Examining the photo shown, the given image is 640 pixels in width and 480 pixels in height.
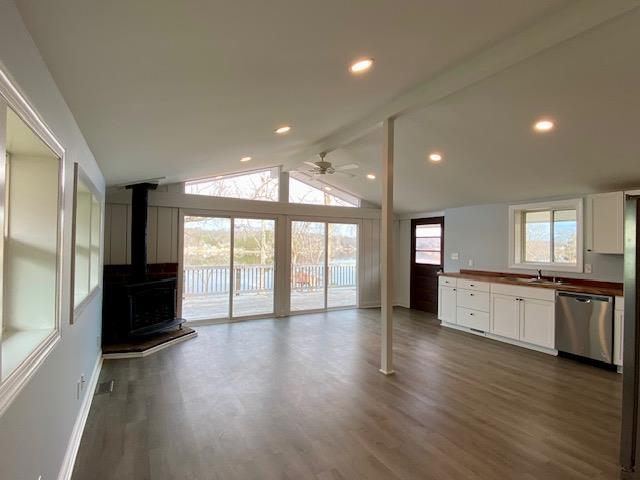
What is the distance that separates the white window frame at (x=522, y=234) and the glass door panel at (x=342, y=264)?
3.15 meters

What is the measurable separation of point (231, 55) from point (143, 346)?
12.8ft

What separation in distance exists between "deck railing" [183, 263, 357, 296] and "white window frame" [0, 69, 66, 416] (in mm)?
4029

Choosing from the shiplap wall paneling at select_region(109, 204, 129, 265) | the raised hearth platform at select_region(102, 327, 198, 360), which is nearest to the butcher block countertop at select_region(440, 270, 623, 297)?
the raised hearth platform at select_region(102, 327, 198, 360)

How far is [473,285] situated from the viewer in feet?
18.6

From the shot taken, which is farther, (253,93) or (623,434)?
(253,93)

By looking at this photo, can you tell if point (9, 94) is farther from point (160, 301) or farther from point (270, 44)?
point (160, 301)

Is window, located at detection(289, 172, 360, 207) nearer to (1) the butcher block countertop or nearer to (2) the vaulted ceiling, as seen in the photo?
(2) the vaulted ceiling

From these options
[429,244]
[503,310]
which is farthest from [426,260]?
[503,310]

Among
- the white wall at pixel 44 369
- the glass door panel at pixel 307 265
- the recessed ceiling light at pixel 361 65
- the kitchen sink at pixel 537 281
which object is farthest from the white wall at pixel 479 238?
the white wall at pixel 44 369

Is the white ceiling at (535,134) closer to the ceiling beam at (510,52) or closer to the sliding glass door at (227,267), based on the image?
the ceiling beam at (510,52)

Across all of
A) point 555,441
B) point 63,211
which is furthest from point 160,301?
point 555,441

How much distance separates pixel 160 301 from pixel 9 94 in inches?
173

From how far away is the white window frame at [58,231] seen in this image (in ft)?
3.67

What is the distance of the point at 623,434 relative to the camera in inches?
86.2
